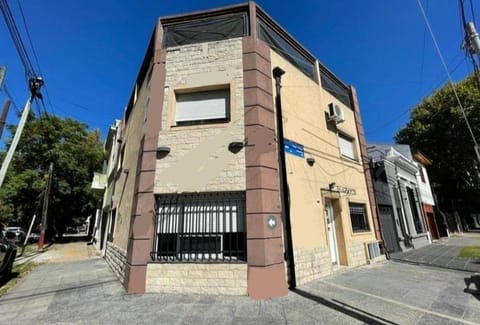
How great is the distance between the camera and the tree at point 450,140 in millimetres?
19534

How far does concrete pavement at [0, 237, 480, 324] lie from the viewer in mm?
3639

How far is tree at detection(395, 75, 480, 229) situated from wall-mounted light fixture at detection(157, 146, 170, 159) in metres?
24.7

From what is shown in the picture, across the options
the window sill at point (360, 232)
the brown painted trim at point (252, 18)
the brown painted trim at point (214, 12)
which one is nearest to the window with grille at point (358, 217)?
the window sill at point (360, 232)

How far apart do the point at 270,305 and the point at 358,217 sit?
638cm

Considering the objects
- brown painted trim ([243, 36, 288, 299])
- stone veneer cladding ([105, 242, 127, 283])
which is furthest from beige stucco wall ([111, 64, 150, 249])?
brown painted trim ([243, 36, 288, 299])

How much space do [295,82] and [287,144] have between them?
8.33 feet

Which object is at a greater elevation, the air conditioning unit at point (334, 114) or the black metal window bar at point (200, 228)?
the air conditioning unit at point (334, 114)

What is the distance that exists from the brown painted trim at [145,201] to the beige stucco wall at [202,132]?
181mm

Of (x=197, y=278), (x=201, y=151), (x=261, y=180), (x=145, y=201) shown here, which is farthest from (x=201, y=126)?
(x=197, y=278)

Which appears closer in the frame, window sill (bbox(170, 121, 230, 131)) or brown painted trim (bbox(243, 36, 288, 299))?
brown painted trim (bbox(243, 36, 288, 299))

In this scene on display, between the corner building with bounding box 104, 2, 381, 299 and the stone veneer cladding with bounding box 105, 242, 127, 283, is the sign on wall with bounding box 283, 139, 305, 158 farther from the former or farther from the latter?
the stone veneer cladding with bounding box 105, 242, 127, 283

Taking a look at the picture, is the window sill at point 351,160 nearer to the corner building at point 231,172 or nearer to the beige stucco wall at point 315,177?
the beige stucco wall at point 315,177

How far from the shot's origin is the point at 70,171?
21.2 m

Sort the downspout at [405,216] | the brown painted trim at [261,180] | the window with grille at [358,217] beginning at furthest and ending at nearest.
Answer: the downspout at [405,216], the window with grille at [358,217], the brown painted trim at [261,180]
